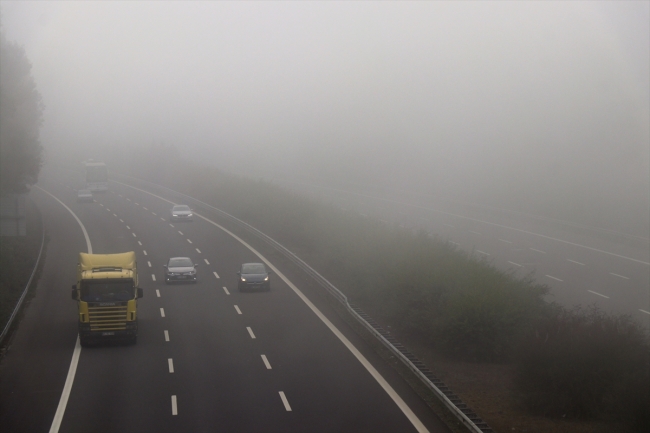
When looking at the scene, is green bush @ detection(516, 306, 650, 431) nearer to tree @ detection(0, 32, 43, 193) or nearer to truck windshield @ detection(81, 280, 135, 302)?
truck windshield @ detection(81, 280, 135, 302)

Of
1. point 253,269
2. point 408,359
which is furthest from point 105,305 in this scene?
point 253,269

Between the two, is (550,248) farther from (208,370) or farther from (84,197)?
(84,197)

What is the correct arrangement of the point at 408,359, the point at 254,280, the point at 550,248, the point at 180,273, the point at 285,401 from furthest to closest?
1. the point at 550,248
2. the point at 180,273
3. the point at 254,280
4. the point at 408,359
5. the point at 285,401

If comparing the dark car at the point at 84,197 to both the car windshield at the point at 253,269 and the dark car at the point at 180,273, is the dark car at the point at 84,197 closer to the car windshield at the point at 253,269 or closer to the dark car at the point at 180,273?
the dark car at the point at 180,273

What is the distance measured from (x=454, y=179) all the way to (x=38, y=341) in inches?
2362

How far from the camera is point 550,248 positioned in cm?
4300

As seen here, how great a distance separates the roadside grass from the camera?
30038mm

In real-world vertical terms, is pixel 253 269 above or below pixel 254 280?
above

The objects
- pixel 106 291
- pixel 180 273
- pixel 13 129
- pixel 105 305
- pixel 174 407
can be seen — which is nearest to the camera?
pixel 174 407

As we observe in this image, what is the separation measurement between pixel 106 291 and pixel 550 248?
29.0 metres

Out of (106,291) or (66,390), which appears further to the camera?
(106,291)

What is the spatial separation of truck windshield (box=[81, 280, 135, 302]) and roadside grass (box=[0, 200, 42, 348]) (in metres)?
4.62

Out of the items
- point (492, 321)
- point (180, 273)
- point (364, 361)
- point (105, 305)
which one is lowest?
point (180, 273)

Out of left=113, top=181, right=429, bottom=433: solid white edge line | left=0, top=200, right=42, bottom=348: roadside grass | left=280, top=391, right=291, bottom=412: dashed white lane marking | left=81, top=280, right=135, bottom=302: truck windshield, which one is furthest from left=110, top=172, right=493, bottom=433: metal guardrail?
left=0, top=200, right=42, bottom=348: roadside grass
